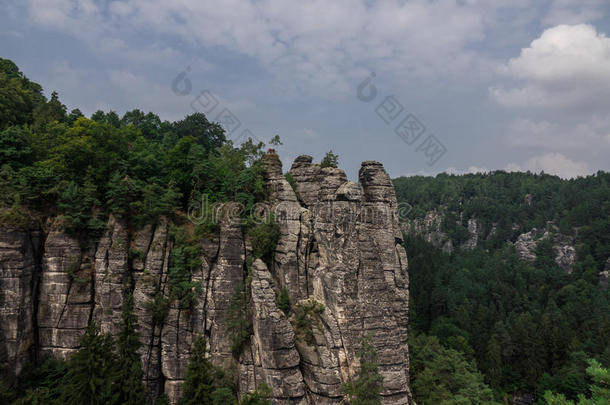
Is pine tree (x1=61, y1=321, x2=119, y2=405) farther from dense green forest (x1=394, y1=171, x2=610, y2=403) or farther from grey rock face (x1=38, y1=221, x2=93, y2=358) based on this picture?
dense green forest (x1=394, y1=171, x2=610, y2=403)

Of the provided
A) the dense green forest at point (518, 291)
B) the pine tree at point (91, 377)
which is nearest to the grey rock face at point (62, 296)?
the pine tree at point (91, 377)

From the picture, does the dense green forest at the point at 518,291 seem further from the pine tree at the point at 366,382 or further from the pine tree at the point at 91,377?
the pine tree at the point at 91,377

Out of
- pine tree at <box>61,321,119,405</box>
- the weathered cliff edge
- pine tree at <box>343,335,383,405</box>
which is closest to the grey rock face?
the weathered cliff edge

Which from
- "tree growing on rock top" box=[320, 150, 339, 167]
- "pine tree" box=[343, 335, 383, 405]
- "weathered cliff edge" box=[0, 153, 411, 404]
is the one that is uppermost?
"tree growing on rock top" box=[320, 150, 339, 167]

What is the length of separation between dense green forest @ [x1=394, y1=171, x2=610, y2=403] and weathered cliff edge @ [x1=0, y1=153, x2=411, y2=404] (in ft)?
39.7

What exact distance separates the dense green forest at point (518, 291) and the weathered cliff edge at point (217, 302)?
39.7 feet

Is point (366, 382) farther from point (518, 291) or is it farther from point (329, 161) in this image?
point (518, 291)

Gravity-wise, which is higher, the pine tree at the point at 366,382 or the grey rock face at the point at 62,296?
the grey rock face at the point at 62,296

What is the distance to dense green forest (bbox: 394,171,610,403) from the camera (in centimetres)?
4966

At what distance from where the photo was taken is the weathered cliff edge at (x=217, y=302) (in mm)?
22922

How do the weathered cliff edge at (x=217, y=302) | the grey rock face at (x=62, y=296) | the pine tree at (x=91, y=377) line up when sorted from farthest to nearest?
the grey rock face at (x=62, y=296)
the weathered cliff edge at (x=217, y=302)
the pine tree at (x=91, y=377)

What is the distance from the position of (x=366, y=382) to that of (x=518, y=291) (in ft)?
269

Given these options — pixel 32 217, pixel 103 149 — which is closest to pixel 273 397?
pixel 32 217

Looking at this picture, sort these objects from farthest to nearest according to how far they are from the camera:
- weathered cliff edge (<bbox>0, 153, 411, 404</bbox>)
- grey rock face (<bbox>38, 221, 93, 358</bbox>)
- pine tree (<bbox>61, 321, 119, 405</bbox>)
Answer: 1. grey rock face (<bbox>38, 221, 93, 358</bbox>)
2. weathered cliff edge (<bbox>0, 153, 411, 404</bbox>)
3. pine tree (<bbox>61, 321, 119, 405</bbox>)
